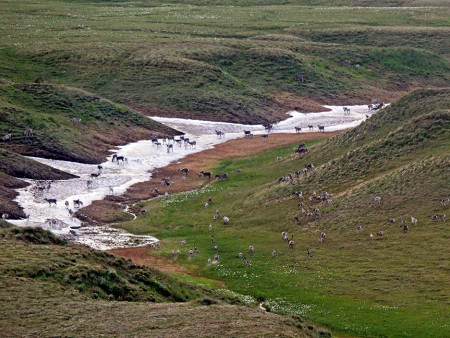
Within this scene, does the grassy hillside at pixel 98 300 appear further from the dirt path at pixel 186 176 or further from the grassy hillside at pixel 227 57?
the grassy hillside at pixel 227 57

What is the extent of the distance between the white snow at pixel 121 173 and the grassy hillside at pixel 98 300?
16.4 metres

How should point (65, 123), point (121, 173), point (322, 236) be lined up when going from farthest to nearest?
point (65, 123) → point (121, 173) → point (322, 236)

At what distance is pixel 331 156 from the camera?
77.2m

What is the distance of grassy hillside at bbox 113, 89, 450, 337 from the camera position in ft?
156

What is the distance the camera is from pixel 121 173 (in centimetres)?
8575

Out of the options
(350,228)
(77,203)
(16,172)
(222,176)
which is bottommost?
(77,203)

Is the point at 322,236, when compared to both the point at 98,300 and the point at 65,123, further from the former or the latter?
the point at 65,123

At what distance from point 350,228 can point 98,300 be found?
1019 inches

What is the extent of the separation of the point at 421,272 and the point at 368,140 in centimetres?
2708

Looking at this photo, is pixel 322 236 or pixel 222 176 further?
pixel 222 176

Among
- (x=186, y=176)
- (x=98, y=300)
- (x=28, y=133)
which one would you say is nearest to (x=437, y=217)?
(x=98, y=300)

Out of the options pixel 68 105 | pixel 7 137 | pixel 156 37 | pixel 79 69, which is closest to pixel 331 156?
pixel 7 137

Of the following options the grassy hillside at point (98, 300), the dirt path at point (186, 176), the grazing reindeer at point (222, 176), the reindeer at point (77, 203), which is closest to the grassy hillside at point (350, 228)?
the grazing reindeer at point (222, 176)

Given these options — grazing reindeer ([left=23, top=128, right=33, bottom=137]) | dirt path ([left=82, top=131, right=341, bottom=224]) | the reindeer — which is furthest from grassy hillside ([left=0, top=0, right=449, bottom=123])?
the reindeer
